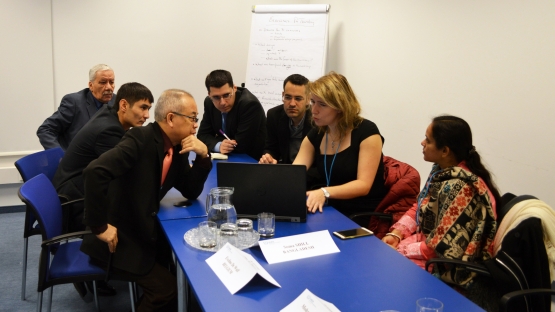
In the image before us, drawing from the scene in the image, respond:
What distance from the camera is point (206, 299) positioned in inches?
58.8

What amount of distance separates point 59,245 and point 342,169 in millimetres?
1583

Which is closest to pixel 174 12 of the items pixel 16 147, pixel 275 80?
pixel 275 80

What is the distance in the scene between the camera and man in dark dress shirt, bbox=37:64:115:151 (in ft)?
12.1

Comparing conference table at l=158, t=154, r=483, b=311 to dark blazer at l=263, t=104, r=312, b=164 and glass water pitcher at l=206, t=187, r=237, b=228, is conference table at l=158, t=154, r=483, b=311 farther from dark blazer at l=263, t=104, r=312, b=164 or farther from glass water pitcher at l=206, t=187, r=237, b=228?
dark blazer at l=263, t=104, r=312, b=164

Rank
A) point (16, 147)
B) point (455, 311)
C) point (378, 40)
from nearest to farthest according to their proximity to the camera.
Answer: point (455, 311) → point (378, 40) → point (16, 147)

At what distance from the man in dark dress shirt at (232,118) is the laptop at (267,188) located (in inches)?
58.3

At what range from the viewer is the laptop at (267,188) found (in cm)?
212

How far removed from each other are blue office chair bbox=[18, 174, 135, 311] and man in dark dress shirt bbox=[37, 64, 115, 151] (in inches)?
55.4

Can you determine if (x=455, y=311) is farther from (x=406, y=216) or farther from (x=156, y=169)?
(x=156, y=169)

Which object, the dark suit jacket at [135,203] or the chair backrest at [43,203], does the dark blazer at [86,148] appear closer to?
the chair backrest at [43,203]

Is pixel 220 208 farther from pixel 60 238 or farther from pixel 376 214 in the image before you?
pixel 376 214

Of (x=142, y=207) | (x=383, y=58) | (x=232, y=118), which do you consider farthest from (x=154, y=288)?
(x=383, y=58)

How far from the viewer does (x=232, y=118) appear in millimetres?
3805

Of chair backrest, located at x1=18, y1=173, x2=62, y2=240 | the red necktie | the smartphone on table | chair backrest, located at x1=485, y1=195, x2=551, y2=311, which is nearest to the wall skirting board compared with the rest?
chair backrest, located at x1=18, y1=173, x2=62, y2=240
